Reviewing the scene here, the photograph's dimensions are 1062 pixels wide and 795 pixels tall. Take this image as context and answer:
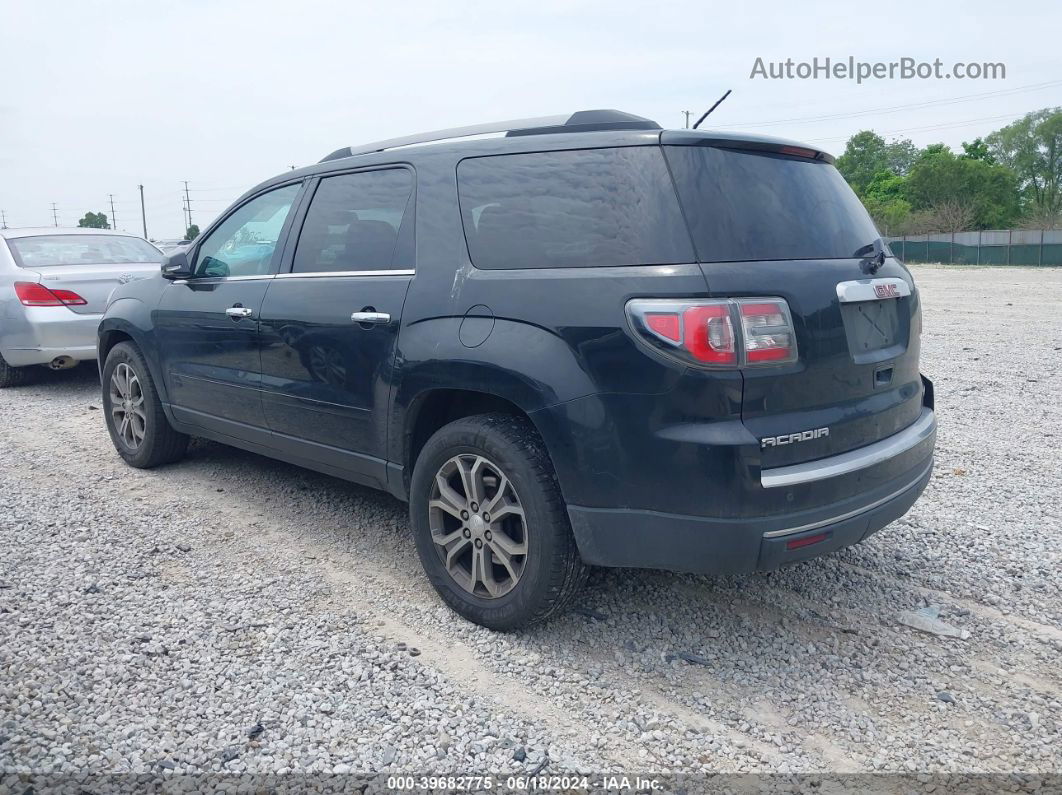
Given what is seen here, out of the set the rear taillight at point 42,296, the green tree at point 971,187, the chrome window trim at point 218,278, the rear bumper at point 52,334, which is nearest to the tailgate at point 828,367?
the chrome window trim at point 218,278

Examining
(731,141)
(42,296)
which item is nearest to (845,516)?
(731,141)

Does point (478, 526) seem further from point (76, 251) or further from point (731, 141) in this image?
point (76, 251)

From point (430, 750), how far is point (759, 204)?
2160mm

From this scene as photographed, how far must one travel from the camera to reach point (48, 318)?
26.3 feet

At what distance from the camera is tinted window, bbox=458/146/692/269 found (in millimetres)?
3014

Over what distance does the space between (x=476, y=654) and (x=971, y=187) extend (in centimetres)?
8790

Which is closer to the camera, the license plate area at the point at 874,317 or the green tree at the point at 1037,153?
the license plate area at the point at 874,317

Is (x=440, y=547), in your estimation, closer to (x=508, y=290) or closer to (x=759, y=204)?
(x=508, y=290)

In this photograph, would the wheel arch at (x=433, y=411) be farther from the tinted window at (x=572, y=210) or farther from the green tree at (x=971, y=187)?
the green tree at (x=971, y=187)

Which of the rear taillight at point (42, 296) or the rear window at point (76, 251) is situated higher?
the rear window at point (76, 251)

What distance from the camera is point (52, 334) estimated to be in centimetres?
802

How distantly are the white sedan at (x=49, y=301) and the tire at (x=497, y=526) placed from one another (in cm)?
548

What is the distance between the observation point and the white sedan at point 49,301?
8.03 m

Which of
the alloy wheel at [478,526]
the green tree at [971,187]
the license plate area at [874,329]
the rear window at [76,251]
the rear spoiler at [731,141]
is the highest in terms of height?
the green tree at [971,187]
